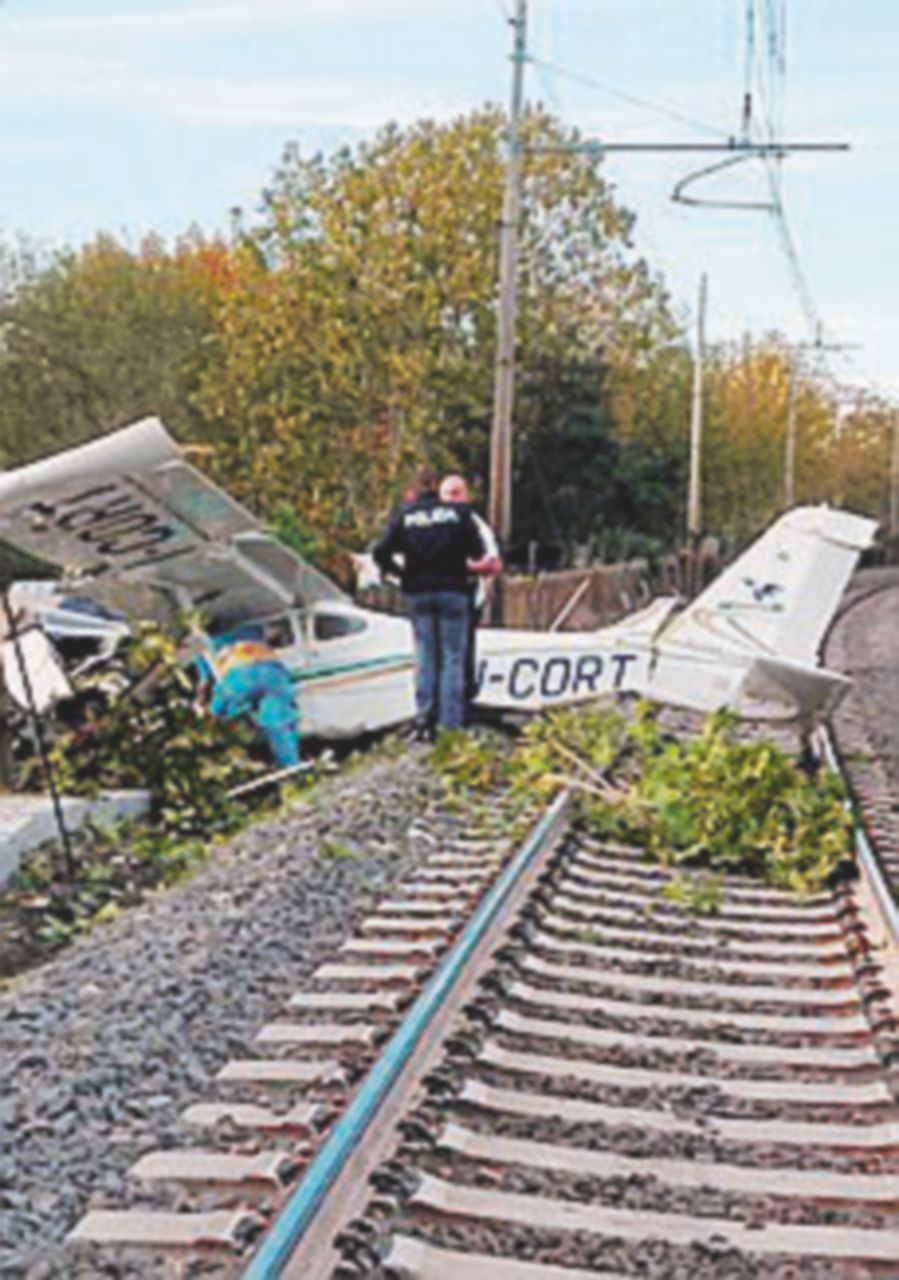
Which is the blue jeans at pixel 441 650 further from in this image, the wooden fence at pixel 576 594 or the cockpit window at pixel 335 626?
the wooden fence at pixel 576 594

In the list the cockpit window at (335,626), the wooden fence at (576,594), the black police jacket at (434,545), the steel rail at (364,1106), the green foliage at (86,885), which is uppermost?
the black police jacket at (434,545)

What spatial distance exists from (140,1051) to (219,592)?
10755mm

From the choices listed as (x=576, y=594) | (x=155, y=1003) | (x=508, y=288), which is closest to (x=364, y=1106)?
(x=155, y=1003)

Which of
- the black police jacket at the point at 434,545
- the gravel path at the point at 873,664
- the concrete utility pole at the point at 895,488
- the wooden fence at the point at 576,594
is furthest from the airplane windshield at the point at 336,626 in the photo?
the concrete utility pole at the point at 895,488

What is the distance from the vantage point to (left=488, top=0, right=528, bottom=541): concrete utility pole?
25656 millimetres

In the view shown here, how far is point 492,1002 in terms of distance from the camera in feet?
22.5

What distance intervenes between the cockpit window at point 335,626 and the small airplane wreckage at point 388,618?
11 millimetres

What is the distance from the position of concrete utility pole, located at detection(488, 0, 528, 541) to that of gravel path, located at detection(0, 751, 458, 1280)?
1471 cm

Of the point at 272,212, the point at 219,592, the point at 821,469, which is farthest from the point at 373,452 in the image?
the point at 821,469

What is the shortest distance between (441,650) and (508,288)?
37.5ft

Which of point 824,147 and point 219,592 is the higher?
point 824,147

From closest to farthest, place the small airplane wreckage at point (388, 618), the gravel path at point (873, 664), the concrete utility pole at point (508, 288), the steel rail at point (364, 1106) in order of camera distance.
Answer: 1. the steel rail at point (364, 1106)
2. the small airplane wreckage at point (388, 618)
3. the gravel path at point (873, 664)
4. the concrete utility pole at point (508, 288)

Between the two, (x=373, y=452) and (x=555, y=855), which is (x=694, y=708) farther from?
(x=373, y=452)

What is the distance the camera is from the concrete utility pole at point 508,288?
25656 mm
